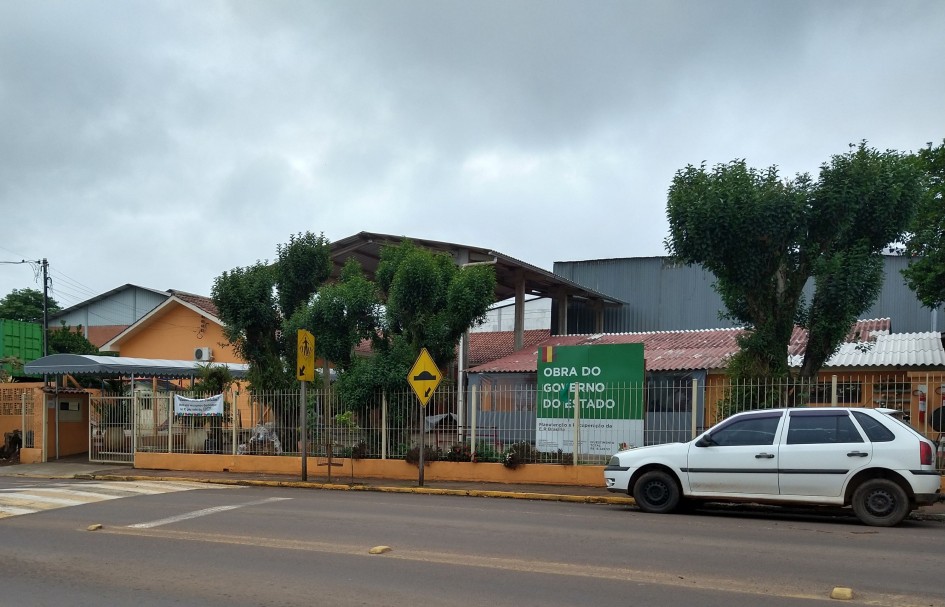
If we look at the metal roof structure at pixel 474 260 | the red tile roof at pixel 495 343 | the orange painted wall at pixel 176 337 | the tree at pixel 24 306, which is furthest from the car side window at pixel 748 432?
the tree at pixel 24 306

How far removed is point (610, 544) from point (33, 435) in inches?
796

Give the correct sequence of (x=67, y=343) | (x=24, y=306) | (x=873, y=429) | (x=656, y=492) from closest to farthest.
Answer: (x=873, y=429)
(x=656, y=492)
(x=67, y=343)
(x=24, y=306)

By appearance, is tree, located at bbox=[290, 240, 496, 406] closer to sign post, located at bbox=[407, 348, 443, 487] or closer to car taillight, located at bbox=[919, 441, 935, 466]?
sign post, located at bbox=[407, 348, 443, 487]

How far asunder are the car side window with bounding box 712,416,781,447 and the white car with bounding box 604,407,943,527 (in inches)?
0.5

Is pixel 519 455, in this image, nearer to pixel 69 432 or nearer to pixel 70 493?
pixel 70 493

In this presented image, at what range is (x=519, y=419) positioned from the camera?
56.2ft

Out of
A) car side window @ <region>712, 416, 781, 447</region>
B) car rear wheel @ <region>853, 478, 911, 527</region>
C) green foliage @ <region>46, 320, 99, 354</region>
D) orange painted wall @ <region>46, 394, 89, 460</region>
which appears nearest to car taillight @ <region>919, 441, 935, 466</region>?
car rear wheel @ <region>853, 478, 911, 527</region>

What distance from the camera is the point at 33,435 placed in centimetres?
2372

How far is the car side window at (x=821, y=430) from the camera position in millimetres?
11234

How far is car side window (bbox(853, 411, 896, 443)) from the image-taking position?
11.0 m

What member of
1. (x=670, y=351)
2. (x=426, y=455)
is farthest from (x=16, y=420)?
(x=670, y=351)

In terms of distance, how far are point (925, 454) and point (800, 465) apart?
153 cm

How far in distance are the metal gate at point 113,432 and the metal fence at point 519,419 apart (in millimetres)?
2328

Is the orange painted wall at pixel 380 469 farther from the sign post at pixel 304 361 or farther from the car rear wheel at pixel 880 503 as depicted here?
the car rear wheel at pixel 880 503
